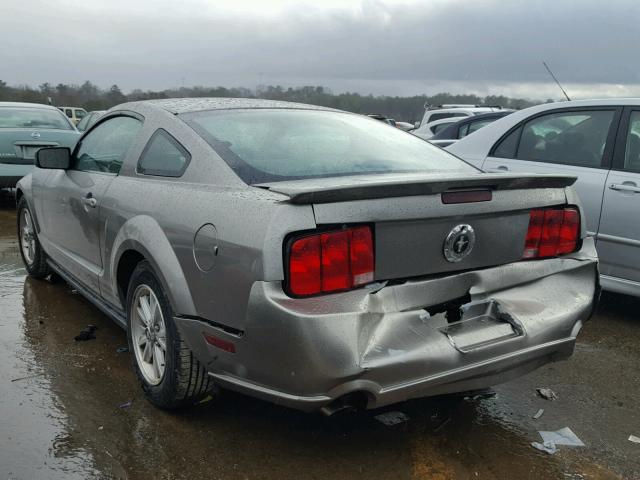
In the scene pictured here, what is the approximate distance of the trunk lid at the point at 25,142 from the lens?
912 cm

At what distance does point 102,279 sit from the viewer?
12.0 ft

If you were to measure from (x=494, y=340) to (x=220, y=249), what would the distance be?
3.81 ft

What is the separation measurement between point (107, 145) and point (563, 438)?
3.09 metres

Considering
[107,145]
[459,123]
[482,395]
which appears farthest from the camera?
[459,123]

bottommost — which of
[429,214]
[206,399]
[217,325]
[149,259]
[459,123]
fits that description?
[206,399]

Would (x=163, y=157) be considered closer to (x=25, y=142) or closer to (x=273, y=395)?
(x=273, y=395)

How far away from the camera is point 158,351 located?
3.13 m

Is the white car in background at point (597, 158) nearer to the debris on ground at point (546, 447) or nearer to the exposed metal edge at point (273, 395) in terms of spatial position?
the debris on ground at point (546, 447)

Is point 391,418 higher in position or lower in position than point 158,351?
lower

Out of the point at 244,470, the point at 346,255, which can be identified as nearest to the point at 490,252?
the point at 346,255

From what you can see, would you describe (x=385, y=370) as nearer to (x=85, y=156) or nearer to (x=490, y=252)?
(x=490, y=252)

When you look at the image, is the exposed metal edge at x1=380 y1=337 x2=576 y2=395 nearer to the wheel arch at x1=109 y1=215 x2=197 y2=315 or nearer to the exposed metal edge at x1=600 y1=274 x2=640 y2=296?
the wheel arch at x1=109 y1=215 x2=197 y2=315

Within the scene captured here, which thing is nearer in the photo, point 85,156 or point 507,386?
point 507,386

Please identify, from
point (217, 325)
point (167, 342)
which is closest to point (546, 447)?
point (217, 325)
